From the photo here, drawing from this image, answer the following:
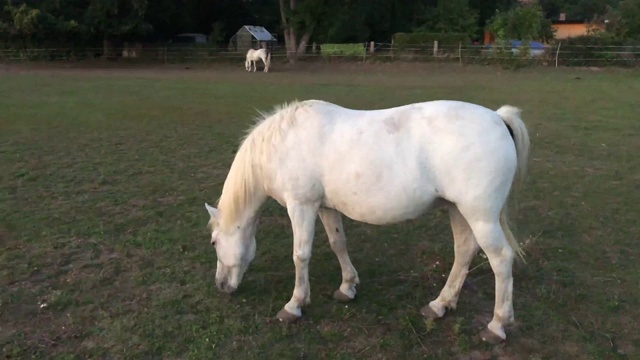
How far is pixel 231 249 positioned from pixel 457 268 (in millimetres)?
1517

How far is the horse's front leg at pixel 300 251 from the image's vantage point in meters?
3.46

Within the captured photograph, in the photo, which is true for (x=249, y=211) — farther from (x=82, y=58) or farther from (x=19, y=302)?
(x=82, y=58)

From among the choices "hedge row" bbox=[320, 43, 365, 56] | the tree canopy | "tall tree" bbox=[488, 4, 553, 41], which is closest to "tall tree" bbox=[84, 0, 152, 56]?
the tree canopy

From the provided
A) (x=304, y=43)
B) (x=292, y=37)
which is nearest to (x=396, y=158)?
(x=304, y=43)

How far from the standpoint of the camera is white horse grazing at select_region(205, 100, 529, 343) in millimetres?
3100

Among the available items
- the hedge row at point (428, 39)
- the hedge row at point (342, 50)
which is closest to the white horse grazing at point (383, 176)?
the hedge row at point (342, 50)

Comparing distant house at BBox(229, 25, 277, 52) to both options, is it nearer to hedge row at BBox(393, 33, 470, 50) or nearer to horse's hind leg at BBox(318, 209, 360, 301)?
hedge row at BBox(393, 33, 470, 50)

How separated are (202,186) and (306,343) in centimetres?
362

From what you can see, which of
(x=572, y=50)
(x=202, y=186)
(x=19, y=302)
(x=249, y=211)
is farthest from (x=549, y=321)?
(x=572, y=50)

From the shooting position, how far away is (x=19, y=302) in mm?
3727

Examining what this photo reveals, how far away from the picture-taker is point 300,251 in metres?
3.54

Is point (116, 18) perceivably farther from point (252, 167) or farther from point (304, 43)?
point (252, 167)

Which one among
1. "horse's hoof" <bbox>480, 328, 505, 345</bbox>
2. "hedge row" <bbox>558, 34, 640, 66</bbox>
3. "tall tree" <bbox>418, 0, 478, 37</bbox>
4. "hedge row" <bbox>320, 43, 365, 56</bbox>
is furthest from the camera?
"tall tree" <bbox>418, 0, 478, 37</bbox>

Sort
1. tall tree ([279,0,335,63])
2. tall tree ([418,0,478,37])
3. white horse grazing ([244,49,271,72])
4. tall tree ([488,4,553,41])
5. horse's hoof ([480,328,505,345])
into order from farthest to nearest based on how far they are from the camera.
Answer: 1. tall tree ([418,0,478,37])
2. tall tree ([279,0,335,63])
3. tall tree ([488,4,553,41])
4. white horse grazing ([244,49,271,72])
5. horse's hoof ([480,328,505,345])
